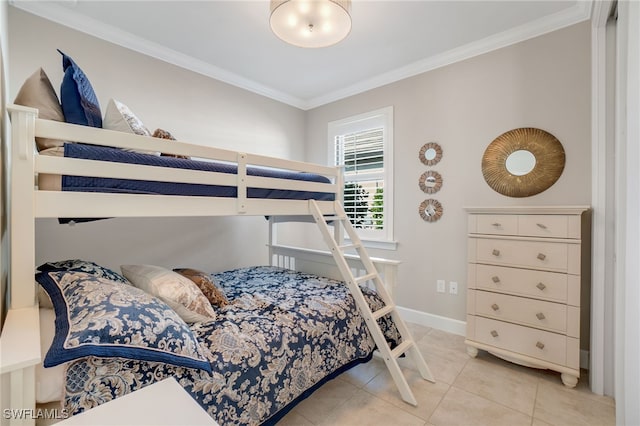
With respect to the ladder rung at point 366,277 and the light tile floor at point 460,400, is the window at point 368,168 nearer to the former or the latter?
the ladder rung at point 366,277

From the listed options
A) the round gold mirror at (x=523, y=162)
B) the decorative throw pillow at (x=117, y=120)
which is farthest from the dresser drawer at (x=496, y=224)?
the decorative throw pillow at (x=117, y=120)

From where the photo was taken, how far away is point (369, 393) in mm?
1859

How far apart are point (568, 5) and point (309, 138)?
2670 mm

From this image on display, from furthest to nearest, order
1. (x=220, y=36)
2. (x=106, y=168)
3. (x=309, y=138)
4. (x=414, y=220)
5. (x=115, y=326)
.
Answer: (x=309, y=138) → (x=414, y=220) → (x=220, y=36) → (x=106, y=168) → (x=115, y=326)

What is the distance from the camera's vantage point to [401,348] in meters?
1.92

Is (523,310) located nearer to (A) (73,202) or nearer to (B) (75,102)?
(A) (73,202)

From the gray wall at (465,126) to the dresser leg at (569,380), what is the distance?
0.81 metres

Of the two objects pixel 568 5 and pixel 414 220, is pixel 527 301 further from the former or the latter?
pixel 568 5

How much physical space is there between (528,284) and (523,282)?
0.10 ft

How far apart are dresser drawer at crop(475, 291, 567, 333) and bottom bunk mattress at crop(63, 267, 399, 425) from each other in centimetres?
74

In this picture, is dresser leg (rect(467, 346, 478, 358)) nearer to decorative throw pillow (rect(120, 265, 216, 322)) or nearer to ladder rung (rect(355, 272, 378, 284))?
ladder rung (rect(355, 272, 378, 284))

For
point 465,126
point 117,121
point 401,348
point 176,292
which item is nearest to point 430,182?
point 465,126

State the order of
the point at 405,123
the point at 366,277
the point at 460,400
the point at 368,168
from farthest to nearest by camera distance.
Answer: the point at 368,168
the point at 405,123
the point at 366,277
the point at 460,400

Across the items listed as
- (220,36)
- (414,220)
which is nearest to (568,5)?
(414,220)
